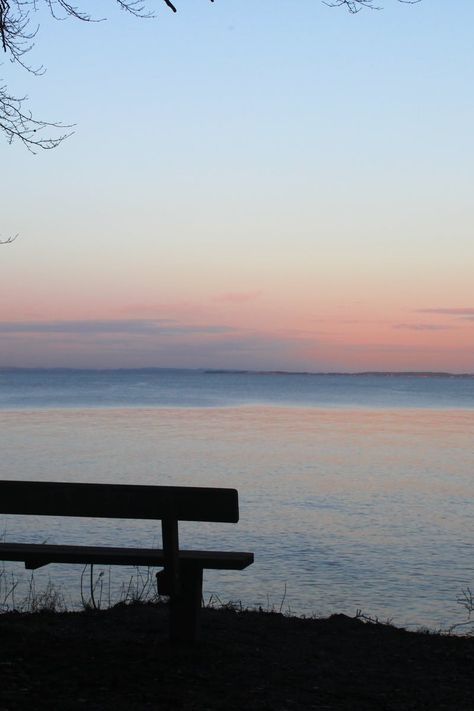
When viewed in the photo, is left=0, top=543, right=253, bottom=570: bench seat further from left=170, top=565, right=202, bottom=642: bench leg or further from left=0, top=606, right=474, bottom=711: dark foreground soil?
left=0, top=606, right=474, bottom=711: dark foreground soil

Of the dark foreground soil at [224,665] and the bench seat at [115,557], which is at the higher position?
the bench seat at [115,557]

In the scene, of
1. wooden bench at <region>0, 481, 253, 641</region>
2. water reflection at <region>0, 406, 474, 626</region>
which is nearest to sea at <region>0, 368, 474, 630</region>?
water reflection at <region>0, 406, 474, 626</region>

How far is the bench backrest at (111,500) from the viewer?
582cm

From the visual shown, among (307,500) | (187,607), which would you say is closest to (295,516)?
(307,500)

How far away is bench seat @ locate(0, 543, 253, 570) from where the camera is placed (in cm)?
611

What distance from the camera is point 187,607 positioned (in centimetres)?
627

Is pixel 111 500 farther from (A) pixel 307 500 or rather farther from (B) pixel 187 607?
(A) pixel 307 500

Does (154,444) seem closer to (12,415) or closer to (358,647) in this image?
(12,415)

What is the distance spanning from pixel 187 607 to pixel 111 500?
1038mm

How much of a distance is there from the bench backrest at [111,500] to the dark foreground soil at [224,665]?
3.17 ft

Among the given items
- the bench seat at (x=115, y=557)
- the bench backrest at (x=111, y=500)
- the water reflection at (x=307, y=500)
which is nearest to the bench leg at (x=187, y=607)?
the bench seat at (x=115, y=557)

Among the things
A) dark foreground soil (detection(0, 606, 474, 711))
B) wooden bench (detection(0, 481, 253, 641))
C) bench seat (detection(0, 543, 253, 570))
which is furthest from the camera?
bench seat (detection(0, 543, 253, 570))

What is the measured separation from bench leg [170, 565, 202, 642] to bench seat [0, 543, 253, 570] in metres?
0.10

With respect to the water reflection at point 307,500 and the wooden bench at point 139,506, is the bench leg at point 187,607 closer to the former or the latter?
the wooden bench at point 139,506
